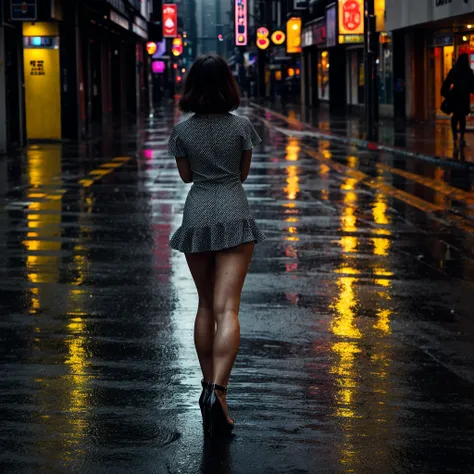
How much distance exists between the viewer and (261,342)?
25.4ft

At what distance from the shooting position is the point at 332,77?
6700cm

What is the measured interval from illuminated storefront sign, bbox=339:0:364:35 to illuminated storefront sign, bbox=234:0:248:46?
9066 centimetres

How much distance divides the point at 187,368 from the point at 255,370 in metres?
0.41

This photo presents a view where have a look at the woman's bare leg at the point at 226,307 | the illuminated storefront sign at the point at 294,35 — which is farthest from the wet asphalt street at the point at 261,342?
the illuminated storefront sign at the point at 294,35

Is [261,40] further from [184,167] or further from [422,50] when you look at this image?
[184,167]

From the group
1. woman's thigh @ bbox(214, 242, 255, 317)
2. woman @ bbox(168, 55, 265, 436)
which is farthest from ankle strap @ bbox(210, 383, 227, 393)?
woman's thigh @ bbox(214, 242, 255, 317)

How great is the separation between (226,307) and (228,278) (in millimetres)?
139

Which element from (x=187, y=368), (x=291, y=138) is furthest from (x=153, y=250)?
(x=291, y=138)

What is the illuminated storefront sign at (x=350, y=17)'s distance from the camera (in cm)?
4634

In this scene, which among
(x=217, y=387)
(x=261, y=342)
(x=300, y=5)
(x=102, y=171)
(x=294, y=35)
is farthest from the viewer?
(x=294, y=35)

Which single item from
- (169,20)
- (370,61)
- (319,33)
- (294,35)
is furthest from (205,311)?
(169,20)

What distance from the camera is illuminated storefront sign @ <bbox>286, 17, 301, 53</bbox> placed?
7869 cm

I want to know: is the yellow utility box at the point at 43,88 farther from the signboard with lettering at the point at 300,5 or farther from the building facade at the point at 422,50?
the signboard with lettering at the point at 300,5

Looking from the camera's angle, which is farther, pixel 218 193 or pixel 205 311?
pixel 205 311
